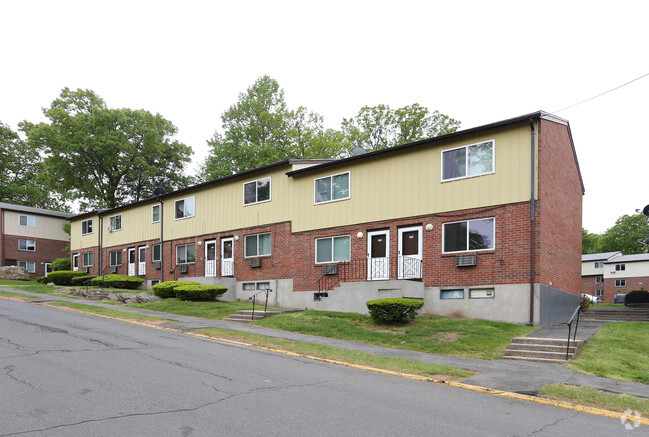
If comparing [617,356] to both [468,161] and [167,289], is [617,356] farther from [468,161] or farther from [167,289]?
[167,289]

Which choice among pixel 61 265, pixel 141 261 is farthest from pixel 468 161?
pixel 61 265

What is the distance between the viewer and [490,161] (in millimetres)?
16875

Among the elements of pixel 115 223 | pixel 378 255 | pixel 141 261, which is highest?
pixel 115 223

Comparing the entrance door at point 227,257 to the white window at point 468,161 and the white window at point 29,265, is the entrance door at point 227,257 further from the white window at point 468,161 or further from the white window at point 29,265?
the white window at point 29,265

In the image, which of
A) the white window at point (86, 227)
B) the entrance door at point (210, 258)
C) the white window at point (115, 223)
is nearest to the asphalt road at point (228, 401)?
the entrance door at point (210, 258)

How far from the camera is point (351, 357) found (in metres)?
11.2

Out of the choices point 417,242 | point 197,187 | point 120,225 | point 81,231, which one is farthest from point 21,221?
point 417,242

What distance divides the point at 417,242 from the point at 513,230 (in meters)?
3.70

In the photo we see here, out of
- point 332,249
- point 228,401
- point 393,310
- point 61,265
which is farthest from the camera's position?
point 61,265

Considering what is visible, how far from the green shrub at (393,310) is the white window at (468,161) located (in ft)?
16.3

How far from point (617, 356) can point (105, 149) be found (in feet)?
136

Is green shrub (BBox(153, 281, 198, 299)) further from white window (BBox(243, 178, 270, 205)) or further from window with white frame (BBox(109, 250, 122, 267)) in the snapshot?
window with white frame (BBox(109, 250, 122, 267))

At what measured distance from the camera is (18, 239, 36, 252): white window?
45.9 metres

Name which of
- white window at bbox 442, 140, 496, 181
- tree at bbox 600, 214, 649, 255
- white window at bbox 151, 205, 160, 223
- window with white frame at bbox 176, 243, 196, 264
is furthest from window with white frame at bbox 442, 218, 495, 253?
tree at bbox 600, 214, 649, 255
